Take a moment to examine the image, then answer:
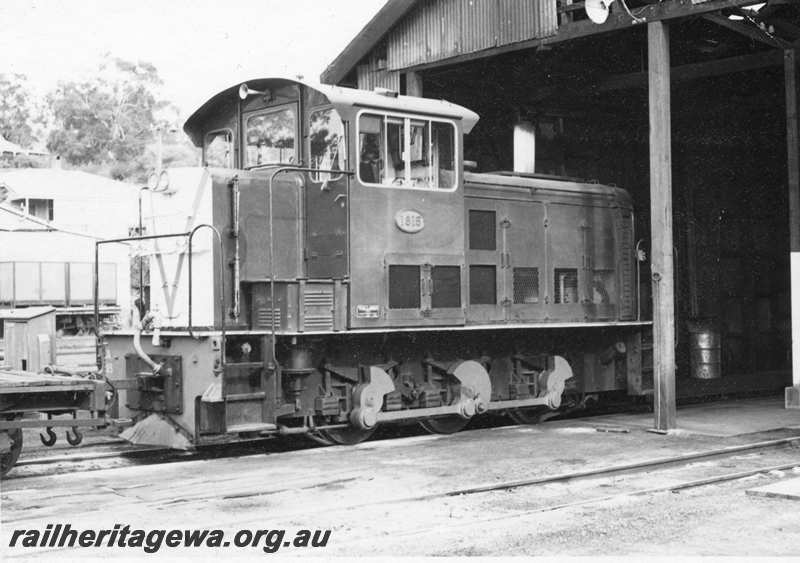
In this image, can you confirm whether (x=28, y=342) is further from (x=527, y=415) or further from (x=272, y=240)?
(x=527, y=415)

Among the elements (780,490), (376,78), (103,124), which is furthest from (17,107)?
(780,490)

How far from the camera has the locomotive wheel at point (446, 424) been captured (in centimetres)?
1193

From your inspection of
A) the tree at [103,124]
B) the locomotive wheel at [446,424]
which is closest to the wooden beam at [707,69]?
the locomotive wheel at [446,424]

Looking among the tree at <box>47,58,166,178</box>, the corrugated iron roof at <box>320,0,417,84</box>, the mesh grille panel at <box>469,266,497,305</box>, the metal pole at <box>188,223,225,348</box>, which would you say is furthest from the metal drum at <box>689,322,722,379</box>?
the tree at <box>47,58,166,178</box>

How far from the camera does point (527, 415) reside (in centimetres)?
1291

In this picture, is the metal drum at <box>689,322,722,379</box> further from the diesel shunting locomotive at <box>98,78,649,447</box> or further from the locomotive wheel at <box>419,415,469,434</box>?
the locomotive wheel at <box>419,415,469,434</box>

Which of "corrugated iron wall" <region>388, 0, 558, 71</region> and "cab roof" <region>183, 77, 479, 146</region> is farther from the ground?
"corrugated iron wall" <region>388, 0, 558, 71</region>

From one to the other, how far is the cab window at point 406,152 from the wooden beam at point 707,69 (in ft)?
17.4

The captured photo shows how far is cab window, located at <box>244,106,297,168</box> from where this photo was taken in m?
10.8

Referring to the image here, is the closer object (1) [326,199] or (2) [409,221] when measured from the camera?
(1) [326,199]

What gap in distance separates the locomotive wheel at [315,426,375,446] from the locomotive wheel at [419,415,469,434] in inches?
43.2

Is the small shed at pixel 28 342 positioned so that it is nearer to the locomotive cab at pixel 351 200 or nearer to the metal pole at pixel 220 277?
the locomotive cab at pixel 351 200

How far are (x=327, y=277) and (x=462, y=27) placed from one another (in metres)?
4.83

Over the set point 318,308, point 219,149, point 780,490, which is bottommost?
point 780,490
